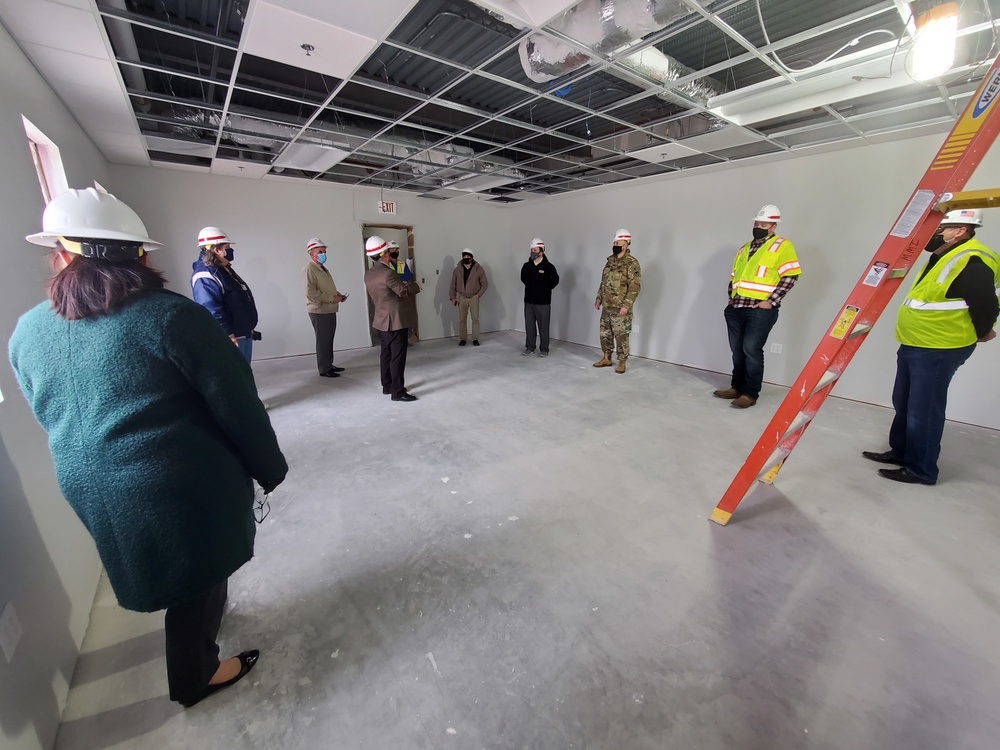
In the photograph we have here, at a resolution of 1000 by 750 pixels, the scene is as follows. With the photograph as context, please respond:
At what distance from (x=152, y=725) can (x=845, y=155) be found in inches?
228

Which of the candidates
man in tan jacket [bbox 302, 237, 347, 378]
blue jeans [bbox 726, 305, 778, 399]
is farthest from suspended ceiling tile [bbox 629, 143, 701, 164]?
man in tan jacket [bbox 302, 237, 347, 378]

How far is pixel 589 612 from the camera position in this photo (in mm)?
1576

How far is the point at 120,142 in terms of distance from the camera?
3682mm

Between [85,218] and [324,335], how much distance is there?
3.88m

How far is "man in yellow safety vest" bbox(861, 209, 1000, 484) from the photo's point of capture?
7.11 ft

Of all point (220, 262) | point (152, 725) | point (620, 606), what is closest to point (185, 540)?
point (152, 725)

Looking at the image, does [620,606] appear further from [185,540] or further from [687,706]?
[185,540]

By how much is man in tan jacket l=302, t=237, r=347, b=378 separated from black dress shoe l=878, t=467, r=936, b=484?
185 inches

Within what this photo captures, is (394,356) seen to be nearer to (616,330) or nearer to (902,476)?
(616,330)

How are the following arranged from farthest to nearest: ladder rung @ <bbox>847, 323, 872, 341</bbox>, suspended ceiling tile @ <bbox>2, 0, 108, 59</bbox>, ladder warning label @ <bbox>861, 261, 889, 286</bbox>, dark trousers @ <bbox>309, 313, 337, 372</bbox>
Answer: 1. dark trousers @ <bbox>309, 313, 337, 372</bbox>
2. ladder rung @ <bbox>847, 323, 872, 341</bbox>
3. suspended ceiling tile @ <bbox>2, 0, 108, 59</bbox>
4. ladder warning label @ <bbox>861, 261, 889, 286</bbox>

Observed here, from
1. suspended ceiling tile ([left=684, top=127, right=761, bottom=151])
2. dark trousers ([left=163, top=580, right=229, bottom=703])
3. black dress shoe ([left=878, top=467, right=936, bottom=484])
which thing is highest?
suspended ceiling tile ([left=684, top=127, right=761, bottom=151])

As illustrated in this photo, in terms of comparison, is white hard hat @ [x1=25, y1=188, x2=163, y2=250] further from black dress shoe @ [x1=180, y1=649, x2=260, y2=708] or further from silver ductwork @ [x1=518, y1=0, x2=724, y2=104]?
silver ductwork @ [x1=518, y1=0, x2=724, y2=104]

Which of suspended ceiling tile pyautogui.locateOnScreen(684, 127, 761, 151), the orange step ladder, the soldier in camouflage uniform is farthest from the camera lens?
the soldier in camouflage uniform

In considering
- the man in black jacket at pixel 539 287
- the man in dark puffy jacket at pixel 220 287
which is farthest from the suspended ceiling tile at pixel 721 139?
the man in dark puffy jacket at pixel 220 287
